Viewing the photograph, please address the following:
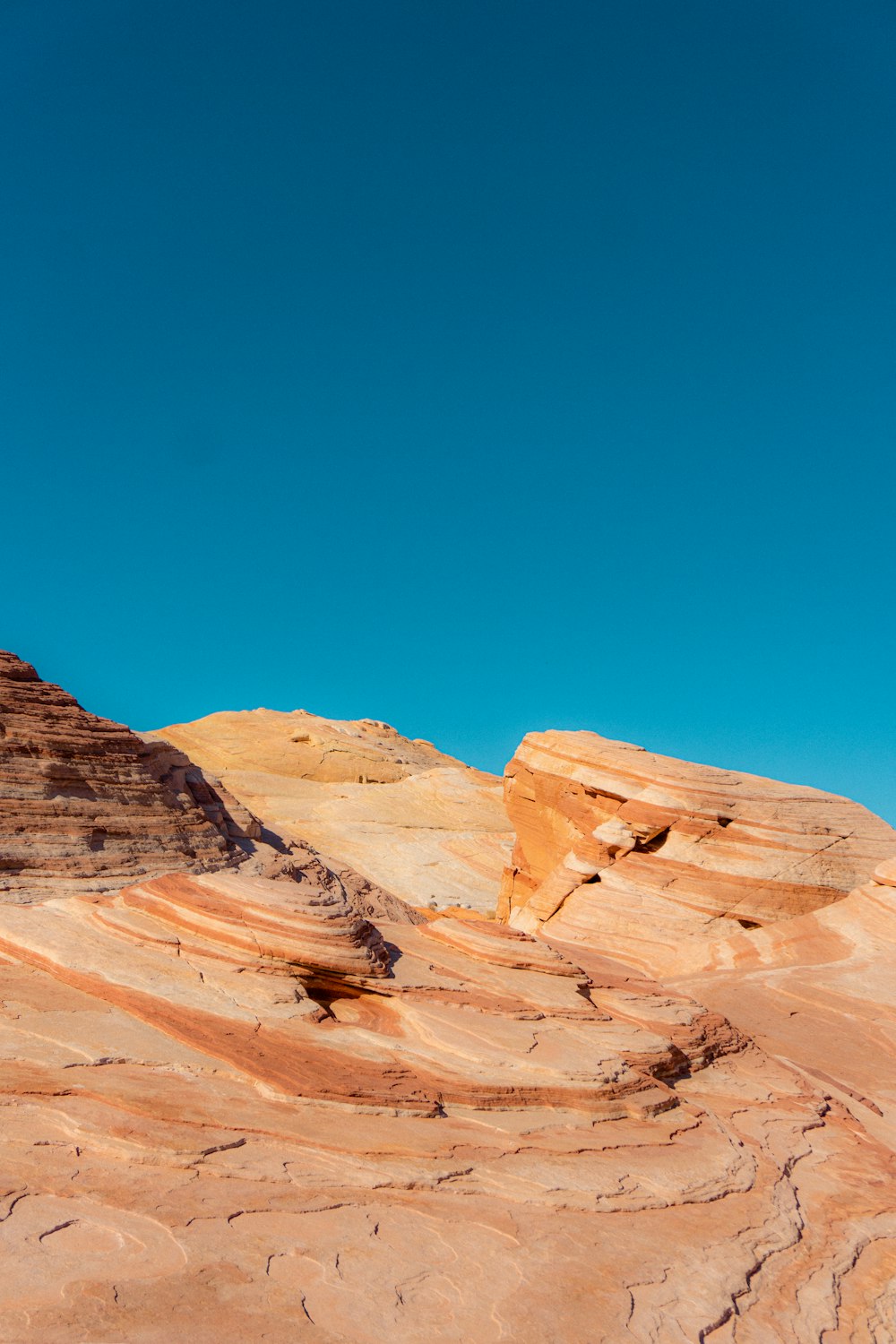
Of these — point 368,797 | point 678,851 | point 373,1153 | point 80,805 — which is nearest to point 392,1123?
point 373,1153

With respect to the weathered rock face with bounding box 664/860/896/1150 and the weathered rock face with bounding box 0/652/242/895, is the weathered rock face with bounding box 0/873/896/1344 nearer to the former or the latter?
the weathered rock face with bounding box 664/860/896/1150

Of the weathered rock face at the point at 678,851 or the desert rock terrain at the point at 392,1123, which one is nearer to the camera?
the desert rock terrain at the point at 392,1123

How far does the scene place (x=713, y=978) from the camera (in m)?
19.3

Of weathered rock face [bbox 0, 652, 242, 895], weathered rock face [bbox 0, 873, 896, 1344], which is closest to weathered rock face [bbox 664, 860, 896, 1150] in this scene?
weathered rock face [bbox 0, 873, 896, 1344]

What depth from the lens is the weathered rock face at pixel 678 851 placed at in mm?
23922

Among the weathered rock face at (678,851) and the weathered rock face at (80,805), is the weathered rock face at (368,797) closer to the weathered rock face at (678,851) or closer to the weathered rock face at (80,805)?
the weathered rock face at (678,851)

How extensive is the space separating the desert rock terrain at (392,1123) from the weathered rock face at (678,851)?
159 inches

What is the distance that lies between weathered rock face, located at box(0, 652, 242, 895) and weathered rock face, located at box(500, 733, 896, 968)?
31.1 feet

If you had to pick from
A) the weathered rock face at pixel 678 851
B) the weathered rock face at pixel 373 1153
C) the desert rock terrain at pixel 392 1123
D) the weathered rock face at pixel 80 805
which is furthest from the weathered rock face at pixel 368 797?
the weathered rock face at pixel 373 1153

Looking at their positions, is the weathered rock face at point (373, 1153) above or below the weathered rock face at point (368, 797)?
below

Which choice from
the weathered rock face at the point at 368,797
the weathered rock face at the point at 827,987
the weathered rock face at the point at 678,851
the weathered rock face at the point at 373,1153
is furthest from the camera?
the weathered rock face at the point at 368,797

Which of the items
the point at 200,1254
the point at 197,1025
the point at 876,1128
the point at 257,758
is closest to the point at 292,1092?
the point at 197,1025

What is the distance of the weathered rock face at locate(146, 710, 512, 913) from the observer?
38.5 meters

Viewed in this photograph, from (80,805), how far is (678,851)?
1475 centimetres
